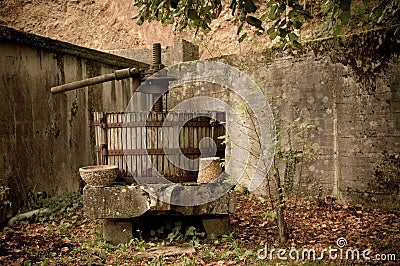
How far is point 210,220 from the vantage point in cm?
471

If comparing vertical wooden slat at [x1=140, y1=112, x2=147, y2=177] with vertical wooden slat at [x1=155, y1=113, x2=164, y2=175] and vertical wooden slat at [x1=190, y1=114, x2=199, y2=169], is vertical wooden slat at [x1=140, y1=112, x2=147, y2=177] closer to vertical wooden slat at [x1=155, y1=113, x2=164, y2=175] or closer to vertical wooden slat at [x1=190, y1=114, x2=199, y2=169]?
vertical wooden slat at [x1=155, y1=113, x2=164, y2=175]

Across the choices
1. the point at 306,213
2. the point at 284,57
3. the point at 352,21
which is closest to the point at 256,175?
the point at 306,213

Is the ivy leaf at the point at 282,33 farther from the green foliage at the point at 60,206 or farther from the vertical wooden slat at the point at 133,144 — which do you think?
the green foliage at the point at 60,206

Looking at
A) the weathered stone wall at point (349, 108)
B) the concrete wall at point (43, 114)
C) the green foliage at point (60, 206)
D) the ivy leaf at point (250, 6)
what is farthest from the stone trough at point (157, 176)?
the ivy leaf at point (250, 6)

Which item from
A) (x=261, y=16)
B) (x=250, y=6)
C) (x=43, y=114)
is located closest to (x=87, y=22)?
(x=43, y=114)

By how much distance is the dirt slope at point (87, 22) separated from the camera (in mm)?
14016

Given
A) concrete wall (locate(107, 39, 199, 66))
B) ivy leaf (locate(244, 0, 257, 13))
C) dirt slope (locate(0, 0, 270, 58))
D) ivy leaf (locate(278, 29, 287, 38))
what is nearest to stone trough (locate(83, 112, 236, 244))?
ivy leaf (locate(278, 29, 287, 38))

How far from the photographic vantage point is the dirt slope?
14016 millimetres

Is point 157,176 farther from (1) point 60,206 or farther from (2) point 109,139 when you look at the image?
(1) point 60,206

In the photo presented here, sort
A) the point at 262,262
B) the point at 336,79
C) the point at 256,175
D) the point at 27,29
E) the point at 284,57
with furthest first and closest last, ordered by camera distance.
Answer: the point at 27,29 → the point at 256,175 → the point at 284,57 → the point at 336,79 → the point at 262,262

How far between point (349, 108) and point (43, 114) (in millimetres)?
4687

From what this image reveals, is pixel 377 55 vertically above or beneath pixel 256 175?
above

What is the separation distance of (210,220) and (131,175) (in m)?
1.13

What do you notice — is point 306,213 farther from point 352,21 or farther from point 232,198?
point 352,21
